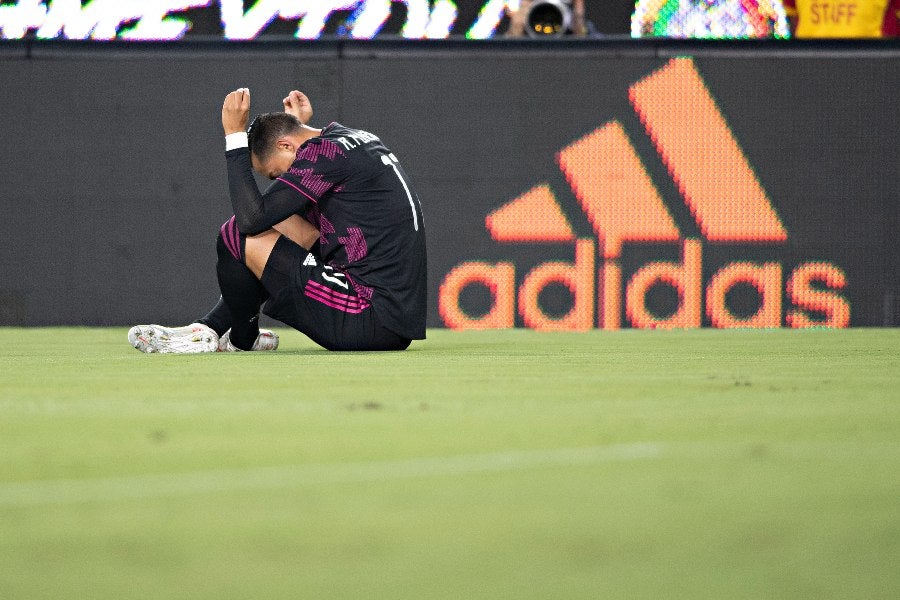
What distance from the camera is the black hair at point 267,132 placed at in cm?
325

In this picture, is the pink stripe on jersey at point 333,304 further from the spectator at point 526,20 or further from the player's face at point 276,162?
the spectator at point 526,20

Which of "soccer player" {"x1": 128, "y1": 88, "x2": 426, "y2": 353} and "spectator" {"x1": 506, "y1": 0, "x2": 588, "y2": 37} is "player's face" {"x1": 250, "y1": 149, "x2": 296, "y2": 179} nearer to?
"soccer player" {"x1": 128, "y1": 88, "x2": 426, "y2": 353}

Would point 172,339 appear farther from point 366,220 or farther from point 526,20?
point 526,20

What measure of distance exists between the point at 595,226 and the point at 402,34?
4.09 ft

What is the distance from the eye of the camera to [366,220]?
10.5 ft

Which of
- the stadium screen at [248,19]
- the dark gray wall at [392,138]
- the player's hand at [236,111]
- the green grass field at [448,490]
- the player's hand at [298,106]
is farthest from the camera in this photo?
the dark gray wall at [392,138]

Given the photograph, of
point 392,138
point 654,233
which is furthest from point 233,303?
point 654,233

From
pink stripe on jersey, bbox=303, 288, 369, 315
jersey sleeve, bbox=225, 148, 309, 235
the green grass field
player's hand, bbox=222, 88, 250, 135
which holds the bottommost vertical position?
pink stripe on jersey, bbox=303, 288, 369, 315

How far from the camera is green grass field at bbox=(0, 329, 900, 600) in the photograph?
2.74 ft

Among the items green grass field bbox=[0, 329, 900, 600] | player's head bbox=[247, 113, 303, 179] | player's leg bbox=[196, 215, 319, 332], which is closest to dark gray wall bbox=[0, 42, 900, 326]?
player's leg bbox=[196, 215, 319, 332]

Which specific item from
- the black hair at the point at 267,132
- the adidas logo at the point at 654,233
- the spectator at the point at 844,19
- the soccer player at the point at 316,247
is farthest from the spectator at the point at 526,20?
the black hair at the point at 267,132

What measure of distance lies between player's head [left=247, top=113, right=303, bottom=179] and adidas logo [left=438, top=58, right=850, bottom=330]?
2394mm

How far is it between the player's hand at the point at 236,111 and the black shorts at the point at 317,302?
1.03 feet

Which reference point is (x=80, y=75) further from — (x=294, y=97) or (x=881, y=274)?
(x=881, y=274)
